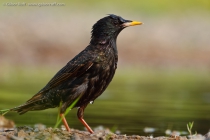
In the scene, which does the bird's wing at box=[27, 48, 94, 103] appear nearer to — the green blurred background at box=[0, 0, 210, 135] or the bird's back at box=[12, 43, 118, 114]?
the bird's back at box=[12, 43, 118, 114]

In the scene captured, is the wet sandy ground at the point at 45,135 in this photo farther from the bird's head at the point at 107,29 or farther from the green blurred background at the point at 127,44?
the green blurred background at the point at 127,44

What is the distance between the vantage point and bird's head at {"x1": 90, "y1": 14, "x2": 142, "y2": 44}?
29.4 feet

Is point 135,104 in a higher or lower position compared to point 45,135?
lower

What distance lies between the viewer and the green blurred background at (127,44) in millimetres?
22422

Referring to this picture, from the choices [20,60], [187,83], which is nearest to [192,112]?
[187,83]

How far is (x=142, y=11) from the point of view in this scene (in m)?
37.2

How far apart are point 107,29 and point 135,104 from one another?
6876 mm

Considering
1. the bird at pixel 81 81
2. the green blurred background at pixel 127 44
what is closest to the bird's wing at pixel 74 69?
the bird at pixel 81 81

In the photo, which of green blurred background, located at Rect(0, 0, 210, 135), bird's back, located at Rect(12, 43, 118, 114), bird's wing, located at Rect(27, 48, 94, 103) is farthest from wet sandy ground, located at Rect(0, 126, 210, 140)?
green blurred background, located at Rect(0, 0, 210, 135)

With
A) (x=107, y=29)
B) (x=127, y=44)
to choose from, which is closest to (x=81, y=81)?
(x=107, y=29)

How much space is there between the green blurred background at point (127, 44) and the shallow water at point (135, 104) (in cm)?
6

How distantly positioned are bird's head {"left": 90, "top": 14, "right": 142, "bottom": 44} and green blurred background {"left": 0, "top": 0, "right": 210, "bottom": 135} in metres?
9.42

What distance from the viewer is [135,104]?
51.8 ft

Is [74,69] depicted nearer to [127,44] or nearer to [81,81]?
[81,81]
